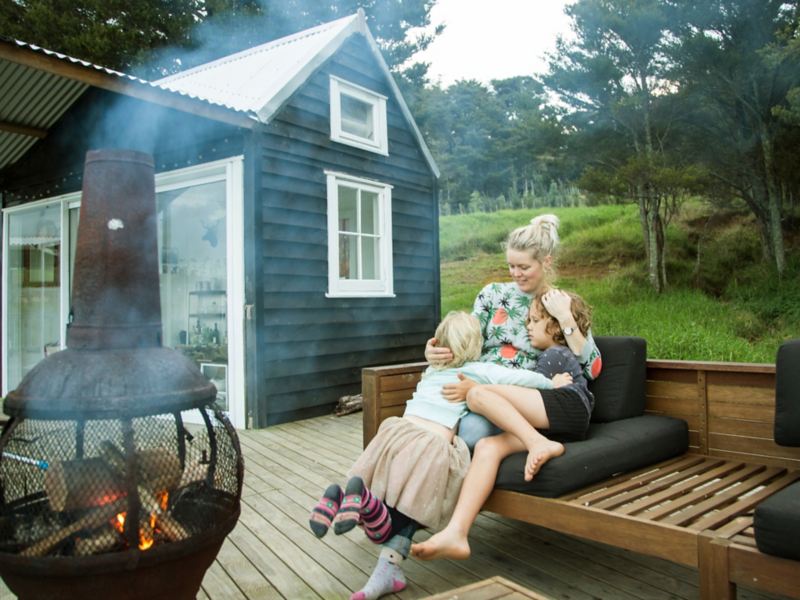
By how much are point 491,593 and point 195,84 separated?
600 cm

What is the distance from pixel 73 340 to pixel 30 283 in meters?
5.72

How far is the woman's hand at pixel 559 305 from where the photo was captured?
2.45 m

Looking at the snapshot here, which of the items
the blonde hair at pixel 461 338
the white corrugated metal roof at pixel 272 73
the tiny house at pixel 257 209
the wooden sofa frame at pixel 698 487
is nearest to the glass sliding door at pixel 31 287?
the tiny house at pixel 257 209

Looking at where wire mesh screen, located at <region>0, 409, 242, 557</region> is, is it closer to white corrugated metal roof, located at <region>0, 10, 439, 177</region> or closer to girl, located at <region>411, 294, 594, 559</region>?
girl, located at <region>411, 294, 594, 559</region>

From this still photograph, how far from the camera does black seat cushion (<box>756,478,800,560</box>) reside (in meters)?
1.40

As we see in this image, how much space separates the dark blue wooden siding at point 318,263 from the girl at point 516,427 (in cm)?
296

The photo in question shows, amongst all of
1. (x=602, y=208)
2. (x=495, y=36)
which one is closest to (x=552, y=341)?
(x=495, y=36)

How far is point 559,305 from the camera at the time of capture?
2461 millimetres

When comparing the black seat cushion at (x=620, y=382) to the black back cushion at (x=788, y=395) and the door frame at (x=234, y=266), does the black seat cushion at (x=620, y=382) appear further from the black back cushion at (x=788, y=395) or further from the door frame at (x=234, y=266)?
the door frame at (x=234, y=266)

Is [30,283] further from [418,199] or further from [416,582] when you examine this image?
[416,582]

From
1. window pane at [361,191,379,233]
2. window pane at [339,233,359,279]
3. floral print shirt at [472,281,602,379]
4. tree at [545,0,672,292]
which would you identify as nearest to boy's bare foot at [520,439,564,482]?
floral print shirt at [472,281,602,379]

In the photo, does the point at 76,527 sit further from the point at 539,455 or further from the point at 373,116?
the point at 373,116

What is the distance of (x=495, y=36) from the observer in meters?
9.98

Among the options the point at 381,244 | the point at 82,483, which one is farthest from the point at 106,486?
the point at 381,244
